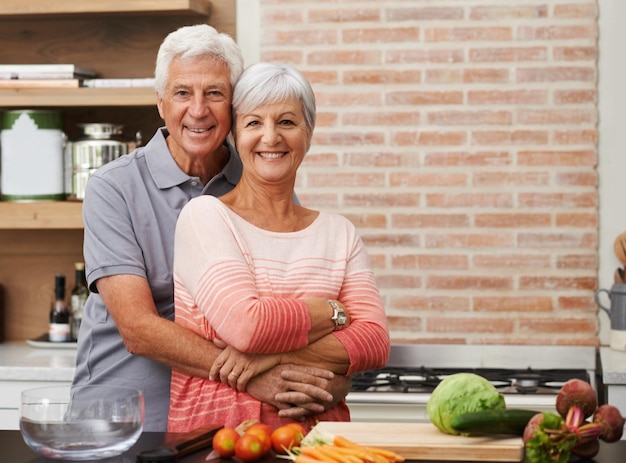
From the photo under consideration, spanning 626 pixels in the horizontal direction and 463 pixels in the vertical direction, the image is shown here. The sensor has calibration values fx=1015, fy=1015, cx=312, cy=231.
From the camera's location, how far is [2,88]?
3658 mm

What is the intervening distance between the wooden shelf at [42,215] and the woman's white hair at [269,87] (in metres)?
1.47

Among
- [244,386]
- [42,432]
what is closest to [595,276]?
[244,386]

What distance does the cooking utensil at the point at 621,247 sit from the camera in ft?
11.7

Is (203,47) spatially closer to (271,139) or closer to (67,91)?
(271,139)

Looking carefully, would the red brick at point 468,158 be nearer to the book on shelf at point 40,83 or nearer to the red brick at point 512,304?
the red brick at point 512,304

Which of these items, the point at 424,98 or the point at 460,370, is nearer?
the point at 460,370

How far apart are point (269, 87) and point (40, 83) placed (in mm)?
1649

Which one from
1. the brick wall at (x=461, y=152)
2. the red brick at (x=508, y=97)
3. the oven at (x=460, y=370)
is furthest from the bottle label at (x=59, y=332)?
the red brick at (x=508, y=97)

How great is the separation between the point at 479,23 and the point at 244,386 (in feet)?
6.58

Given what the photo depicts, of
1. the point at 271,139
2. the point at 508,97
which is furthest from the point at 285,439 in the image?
the point at 508,97

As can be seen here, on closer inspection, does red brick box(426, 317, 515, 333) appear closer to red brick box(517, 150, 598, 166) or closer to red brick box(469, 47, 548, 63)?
red brick box(517, 150, 598, 166)

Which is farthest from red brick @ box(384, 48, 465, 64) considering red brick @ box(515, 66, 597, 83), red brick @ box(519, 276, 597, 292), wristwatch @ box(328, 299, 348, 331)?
wristwatch @ box(328, 299, 348, 331)

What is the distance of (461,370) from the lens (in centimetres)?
351

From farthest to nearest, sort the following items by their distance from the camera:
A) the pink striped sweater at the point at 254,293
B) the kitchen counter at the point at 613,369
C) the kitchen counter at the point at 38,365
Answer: the kitchen counter at the point at 38,365, the kitchen counter at the point at 613,369, the pink striped sweater at the point at 254,293
